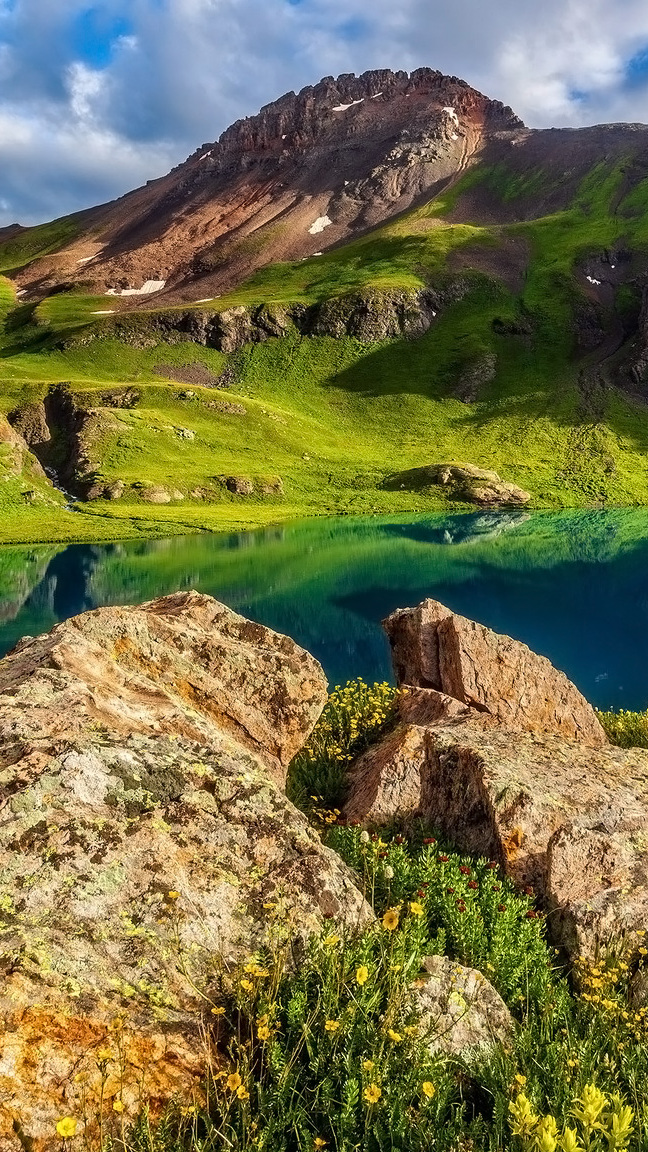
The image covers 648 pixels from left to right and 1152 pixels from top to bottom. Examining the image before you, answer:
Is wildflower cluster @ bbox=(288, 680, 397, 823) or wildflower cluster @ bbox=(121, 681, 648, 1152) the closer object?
wildflower cluster @ bbox=(121, 681, 648, 1152)

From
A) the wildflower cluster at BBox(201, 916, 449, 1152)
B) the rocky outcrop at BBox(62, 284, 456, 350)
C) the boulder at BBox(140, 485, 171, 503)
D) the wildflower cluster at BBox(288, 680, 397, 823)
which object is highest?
the rocky outcrop at BBox(62, 284, 456, 350)

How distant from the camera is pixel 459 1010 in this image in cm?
610

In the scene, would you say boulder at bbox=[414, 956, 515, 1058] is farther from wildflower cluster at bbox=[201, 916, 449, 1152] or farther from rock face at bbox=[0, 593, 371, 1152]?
rock face at bbox=[0, 593, 371, 1152]

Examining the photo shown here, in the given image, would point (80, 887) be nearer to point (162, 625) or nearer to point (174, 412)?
point (162, 625)

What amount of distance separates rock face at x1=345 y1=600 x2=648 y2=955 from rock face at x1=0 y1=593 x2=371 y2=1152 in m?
4.00

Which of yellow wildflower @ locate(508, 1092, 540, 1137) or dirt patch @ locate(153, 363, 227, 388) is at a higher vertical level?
dirt patch @ locate(153, 363, 227, 388)

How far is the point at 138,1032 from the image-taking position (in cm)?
514

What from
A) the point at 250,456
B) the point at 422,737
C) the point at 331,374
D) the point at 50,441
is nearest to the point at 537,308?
the point at 331,374

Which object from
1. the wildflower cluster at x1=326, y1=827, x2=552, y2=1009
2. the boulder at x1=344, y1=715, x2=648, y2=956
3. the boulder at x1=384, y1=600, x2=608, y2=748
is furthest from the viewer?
the boulder at x1=384, y1=600, x2=608, y2=748

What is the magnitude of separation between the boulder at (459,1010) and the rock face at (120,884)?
0.82 metres

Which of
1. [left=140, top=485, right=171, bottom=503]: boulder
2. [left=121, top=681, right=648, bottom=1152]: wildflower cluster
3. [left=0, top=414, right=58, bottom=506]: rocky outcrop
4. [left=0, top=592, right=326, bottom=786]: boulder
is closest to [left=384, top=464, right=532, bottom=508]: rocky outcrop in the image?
[left=140, top=485, right=171, bottom=503]: boulder

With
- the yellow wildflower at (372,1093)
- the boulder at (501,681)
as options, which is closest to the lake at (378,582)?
the boulder at (501,681)

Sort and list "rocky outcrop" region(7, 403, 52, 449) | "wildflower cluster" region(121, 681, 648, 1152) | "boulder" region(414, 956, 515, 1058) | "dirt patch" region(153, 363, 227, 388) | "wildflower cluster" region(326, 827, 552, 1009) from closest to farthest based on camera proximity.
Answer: "wildflower cluster" region(121, 681, 648, 1152) → "boulder" region(414, 956, 515, 1058) → "wildflower cluster" region(326, 827, 552, 1009) → "rocky outcrop" region(7, 403, 52, 449) → "dirt patch" region(153, 363, 227, 388)

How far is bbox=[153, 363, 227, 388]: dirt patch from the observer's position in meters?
163
